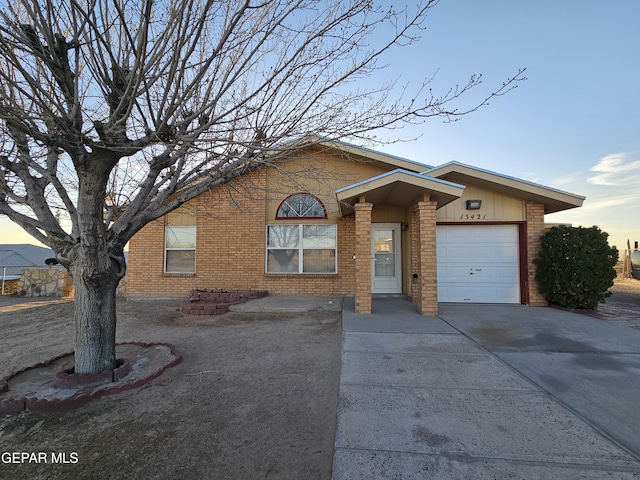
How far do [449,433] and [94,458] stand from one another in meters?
2.77

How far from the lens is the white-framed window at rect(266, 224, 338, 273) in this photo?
970 cm

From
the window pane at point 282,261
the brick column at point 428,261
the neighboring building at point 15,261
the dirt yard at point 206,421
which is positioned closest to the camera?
the dirt yard at point 206,421

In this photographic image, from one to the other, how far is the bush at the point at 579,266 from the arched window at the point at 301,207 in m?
6.15

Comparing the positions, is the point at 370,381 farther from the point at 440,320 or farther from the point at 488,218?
the point at 488,218

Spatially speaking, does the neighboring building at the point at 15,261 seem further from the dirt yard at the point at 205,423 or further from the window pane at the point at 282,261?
the dirt yard at the point at 205,423

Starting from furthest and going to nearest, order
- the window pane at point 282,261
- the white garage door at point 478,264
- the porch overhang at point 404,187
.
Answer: the window pane at point 282,261
the white garage door at point 478,264
the porch overhang at point 404,187

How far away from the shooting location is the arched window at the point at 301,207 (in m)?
9.77

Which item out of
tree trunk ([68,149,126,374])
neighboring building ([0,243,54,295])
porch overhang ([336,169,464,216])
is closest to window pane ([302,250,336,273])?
porch overhang ([336,169,464,216])

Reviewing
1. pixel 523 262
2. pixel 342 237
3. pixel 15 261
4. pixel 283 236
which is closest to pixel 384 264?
pixel 342 237

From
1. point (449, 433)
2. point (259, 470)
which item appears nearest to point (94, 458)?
point (259, 470)

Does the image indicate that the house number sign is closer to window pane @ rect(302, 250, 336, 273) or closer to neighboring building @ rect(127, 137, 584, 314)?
neighboring building @ rect(127, 137, 584, 314)

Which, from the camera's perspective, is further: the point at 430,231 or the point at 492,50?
the point at 430,231

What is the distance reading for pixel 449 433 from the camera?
2.52 m

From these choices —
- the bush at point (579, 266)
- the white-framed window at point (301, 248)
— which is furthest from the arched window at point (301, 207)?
the bush at point (579, 266)
